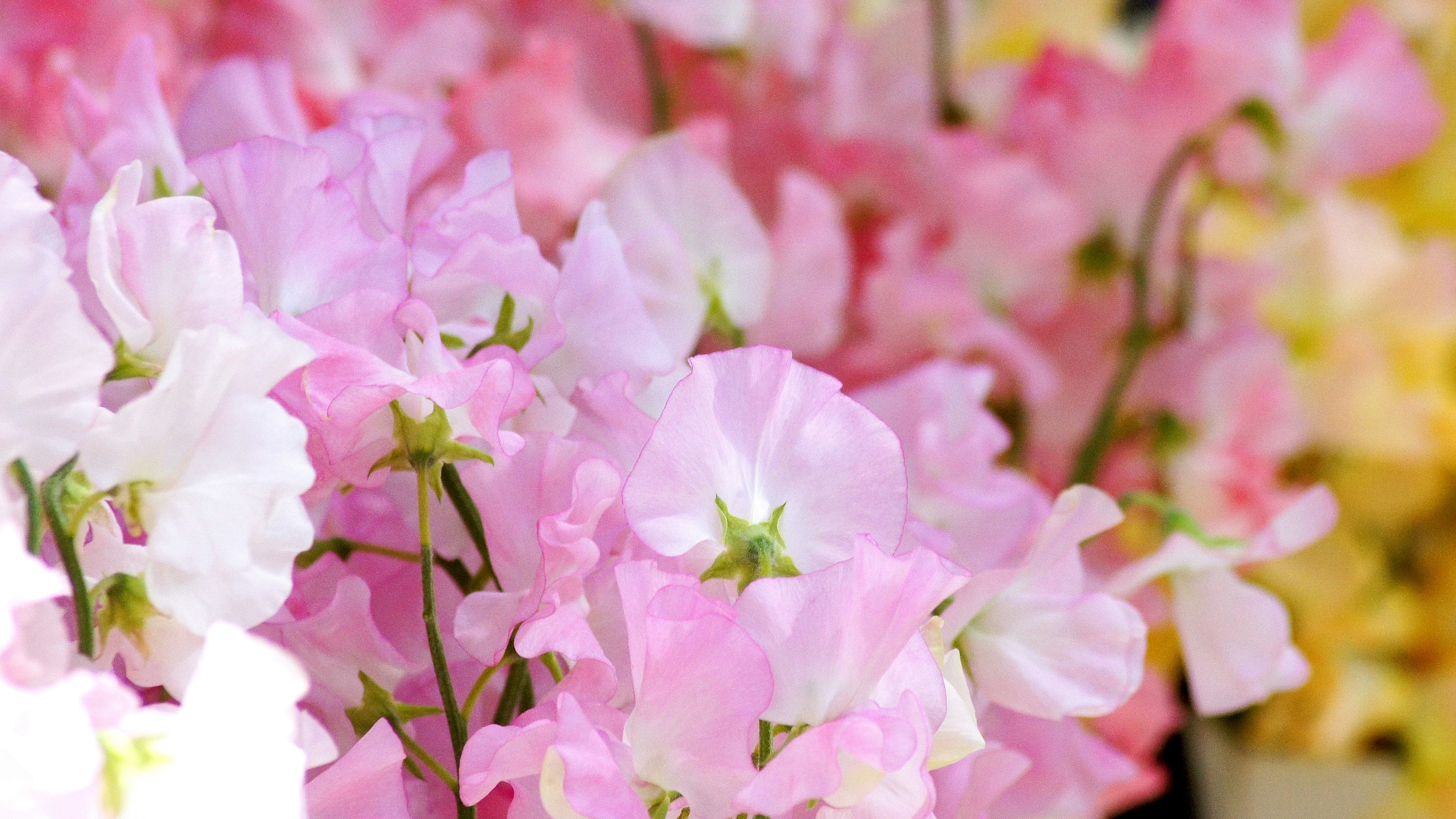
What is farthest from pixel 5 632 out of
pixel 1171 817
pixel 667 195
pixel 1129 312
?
pixel 1171 817

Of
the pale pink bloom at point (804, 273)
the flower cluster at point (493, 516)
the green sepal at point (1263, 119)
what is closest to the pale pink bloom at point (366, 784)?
the flower cluster at point (493, 516)

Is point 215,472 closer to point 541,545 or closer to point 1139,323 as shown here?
point 541,545

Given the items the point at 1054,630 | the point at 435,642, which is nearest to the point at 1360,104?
the point at 1054,630

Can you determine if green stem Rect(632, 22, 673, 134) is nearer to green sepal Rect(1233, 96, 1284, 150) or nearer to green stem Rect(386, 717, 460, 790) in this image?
green sepal Rect(1233, 96, 1284, 150)

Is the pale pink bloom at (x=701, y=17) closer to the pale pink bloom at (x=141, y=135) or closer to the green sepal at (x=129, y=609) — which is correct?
the pale pink bloom at (x=141, y=135)

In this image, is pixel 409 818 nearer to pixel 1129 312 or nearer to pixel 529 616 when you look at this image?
pixel 529 616

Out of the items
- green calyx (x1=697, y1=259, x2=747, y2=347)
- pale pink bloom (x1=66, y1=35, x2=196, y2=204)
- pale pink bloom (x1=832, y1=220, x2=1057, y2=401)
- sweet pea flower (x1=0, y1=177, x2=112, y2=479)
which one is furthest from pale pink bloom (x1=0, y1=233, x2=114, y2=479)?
Answer: pale pink bloom (x1=832, y1=220, x2=1057, y2=401)
